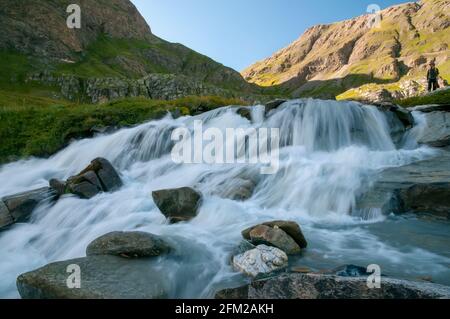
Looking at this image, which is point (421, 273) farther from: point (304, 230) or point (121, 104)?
point (121, 104)

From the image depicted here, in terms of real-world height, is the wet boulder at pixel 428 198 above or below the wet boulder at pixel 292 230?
above

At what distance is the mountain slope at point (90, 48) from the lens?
82.4 meters

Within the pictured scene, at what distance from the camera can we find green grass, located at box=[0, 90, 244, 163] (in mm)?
20906

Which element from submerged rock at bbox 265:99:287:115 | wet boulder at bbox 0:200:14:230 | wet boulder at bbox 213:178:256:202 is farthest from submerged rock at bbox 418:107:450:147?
wet boulder at bbox 0:200:14:230

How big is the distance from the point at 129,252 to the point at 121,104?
1984 centimetres

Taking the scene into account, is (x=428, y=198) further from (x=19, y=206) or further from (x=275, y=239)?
(x=19, y=206)

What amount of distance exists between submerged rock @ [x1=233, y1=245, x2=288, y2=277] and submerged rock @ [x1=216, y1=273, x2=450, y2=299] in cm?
112

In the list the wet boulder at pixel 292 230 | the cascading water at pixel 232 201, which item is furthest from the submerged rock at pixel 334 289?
the wet boulder at pixel 292 230

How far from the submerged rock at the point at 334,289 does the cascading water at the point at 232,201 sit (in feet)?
4.44

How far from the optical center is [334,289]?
5.06 m

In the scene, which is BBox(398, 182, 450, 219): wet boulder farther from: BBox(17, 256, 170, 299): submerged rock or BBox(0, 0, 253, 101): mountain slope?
BBox(0, 0, 253, 101): mountain slope

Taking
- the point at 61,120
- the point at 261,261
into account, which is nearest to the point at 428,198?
the point at 261,261

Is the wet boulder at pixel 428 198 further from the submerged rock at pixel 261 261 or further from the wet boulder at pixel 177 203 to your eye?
the wet boulder at pixel 177 203
